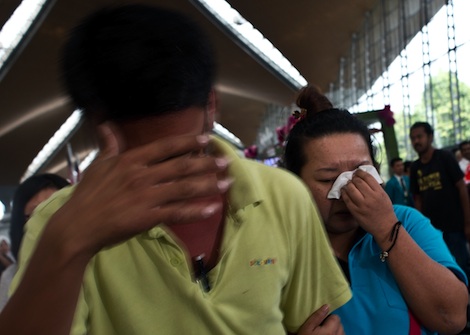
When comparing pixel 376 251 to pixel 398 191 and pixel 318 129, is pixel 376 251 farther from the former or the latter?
pixel 398 191

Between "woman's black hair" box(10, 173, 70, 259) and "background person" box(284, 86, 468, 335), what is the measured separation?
1.78 meters

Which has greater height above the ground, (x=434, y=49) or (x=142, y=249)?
(x=434, y=49)

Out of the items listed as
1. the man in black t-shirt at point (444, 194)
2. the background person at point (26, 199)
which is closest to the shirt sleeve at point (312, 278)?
the background person at point (26, 199)

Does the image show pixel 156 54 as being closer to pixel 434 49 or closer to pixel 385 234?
pixel 385 234

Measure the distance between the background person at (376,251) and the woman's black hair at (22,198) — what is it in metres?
1.78

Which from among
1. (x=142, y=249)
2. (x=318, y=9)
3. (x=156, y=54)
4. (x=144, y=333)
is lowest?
(x=144, y=333)

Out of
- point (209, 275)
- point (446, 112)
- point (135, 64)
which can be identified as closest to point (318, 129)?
point (209, 275)

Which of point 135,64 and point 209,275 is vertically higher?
point 135,64

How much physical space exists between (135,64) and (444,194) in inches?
203

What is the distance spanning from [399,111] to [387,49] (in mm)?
2820

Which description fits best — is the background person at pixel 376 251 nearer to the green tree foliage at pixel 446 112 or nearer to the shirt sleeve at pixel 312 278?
the shirt sleeve at pixel 312 278

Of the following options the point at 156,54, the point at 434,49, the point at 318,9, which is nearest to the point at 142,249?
the point at 156,54

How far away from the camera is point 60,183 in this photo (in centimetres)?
326

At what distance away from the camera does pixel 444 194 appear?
5570 mm
